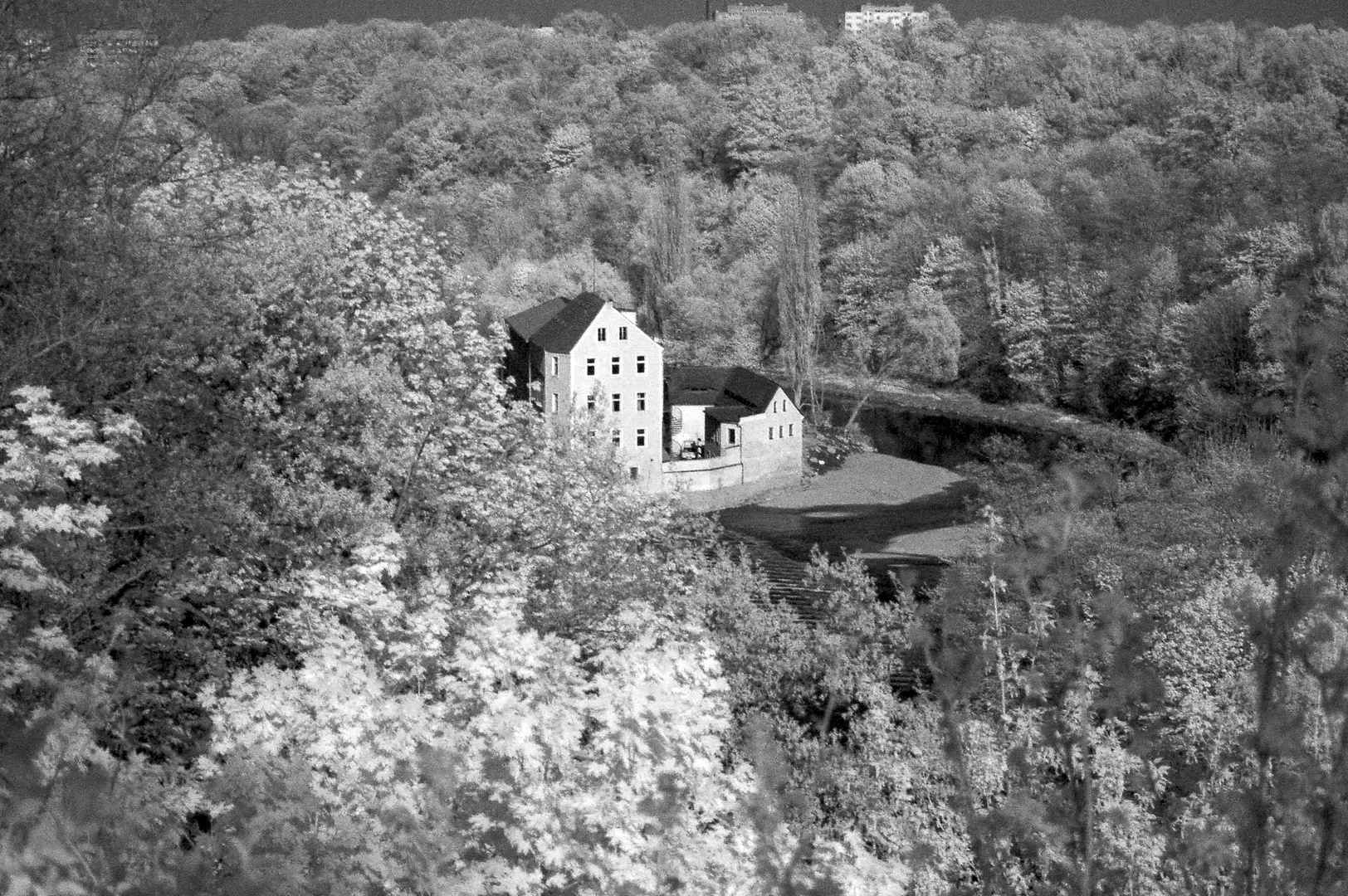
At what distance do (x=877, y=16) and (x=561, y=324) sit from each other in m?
104

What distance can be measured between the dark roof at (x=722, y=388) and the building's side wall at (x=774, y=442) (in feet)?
1.07

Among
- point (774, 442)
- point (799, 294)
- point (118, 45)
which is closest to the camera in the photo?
point (118, 45)

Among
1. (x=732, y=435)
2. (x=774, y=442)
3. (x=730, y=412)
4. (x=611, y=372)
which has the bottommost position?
(x=774, y=442)

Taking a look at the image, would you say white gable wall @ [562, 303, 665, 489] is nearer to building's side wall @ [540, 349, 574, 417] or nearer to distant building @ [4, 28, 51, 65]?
building's side wall @ [540, 349, 574, 417]

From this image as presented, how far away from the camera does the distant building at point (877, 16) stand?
8816cm

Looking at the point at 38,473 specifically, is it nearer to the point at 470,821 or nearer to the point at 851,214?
the point at 470,821

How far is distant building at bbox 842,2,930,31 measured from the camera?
8816 cm

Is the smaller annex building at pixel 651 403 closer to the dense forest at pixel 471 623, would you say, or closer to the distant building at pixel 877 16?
the dense forest at pixel 471 623

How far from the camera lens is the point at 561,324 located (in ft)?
94.1

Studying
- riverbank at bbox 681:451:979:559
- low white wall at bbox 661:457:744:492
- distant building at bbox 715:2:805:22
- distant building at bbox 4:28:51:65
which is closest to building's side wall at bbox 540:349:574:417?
low white wall at bbox 661:457:744:492

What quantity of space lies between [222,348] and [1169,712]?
7561mm

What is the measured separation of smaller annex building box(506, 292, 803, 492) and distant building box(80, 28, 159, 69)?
1544 centimetres

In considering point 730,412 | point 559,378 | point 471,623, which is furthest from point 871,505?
point 471,623

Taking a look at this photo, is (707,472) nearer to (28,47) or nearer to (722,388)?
(722,388)
